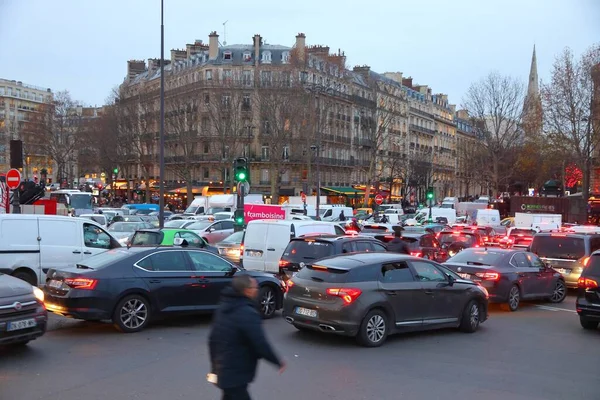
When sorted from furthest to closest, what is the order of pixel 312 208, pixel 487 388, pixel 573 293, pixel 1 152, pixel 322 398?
pixel 1 152, pixel 312 208, pixel 573 293, pixel 487 388, pixel 322 398

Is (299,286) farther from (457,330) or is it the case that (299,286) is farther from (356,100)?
(356,100)

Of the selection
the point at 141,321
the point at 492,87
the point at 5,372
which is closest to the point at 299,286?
the point at 141,321

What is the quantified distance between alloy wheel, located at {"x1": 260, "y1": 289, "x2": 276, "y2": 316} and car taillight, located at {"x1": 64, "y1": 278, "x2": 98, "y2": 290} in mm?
3190

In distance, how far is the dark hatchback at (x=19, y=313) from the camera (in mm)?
7944

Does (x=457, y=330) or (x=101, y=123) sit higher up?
(x=101, y=123)

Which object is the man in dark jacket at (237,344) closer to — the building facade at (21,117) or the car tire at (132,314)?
the car tire at (132,314)

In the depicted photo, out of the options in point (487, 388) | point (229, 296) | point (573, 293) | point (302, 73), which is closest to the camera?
point (229, 296)

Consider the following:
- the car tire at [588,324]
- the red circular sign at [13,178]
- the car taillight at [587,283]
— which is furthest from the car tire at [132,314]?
the red circular sign at [13,178]

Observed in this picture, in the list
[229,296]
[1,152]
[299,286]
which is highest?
[1,152]

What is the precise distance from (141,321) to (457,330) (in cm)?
559

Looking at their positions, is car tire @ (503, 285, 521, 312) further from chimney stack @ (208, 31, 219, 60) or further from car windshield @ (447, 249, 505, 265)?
chimney stack @ (208, 31, 219, 60)

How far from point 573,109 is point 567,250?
36364 mm

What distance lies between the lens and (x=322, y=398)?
6.87 meters

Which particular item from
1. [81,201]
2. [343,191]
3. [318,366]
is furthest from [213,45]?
[318,366]
